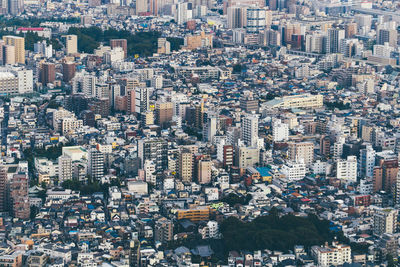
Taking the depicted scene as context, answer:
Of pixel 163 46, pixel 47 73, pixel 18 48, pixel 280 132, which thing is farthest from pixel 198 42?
pixel 280 132

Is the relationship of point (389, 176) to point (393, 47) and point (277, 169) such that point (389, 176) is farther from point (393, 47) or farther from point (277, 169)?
point (393, 47)

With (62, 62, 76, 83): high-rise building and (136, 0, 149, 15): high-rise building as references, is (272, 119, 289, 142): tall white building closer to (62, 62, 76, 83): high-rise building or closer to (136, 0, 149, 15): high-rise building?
(62, 62, 76, 83): high-rise building

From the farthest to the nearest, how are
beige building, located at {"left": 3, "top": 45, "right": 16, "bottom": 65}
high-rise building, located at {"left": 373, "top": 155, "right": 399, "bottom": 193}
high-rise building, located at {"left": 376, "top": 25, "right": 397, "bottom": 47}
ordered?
high-rise building, located at {"left": 376, "top": 25, "right": 397, "bottom": 47} < beige building, located at {"left": 3, "top": 45, "right": 16, "bottom": 65} < high-rise building, located at {"left": 373, "top": 155, "right": 399, "bottom": 193}

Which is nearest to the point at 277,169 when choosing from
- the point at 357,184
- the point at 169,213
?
the point at 357,184

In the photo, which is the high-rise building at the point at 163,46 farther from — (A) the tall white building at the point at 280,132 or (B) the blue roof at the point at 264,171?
(B) the blue roof at the point at 264,171

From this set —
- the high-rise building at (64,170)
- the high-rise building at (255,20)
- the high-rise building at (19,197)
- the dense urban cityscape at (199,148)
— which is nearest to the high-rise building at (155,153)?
the dense urban cityscape at (199,148)

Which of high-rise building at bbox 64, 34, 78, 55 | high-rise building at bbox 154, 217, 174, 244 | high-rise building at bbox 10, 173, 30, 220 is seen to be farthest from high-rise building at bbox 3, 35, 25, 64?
high-rise building at bbox 154, 217, 174, 244

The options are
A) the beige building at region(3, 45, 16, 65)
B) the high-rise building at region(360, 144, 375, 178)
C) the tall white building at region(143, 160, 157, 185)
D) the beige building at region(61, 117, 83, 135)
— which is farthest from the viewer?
the beige building at region(3, 45, 16, 65)
